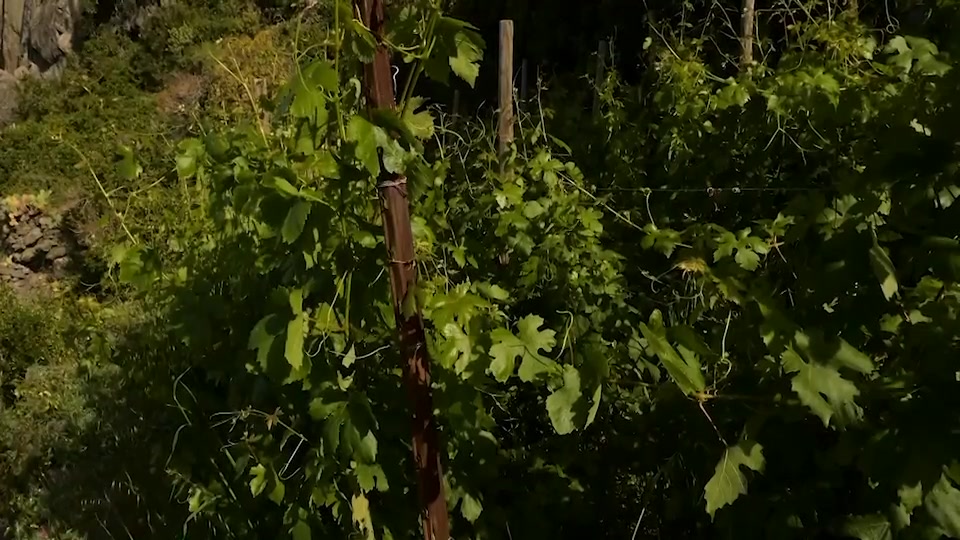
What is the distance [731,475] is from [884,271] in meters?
0.36

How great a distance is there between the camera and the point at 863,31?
8.58 feet

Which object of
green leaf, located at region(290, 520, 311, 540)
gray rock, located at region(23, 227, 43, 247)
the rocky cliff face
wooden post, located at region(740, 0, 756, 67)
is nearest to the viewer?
green leaf, located at region(290, 520, 311, 540)

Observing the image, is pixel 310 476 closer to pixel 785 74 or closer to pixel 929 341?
pixel 929 341

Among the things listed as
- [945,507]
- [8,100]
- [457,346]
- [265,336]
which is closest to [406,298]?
[457,346]

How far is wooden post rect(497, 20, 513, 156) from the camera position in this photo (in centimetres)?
282

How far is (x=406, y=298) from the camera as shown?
51.1 inches

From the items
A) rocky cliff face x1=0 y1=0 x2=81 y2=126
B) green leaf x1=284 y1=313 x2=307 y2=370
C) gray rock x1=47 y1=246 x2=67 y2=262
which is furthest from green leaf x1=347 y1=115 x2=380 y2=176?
rocky cliff face x1=0 y1=0 x2=81 y2=126

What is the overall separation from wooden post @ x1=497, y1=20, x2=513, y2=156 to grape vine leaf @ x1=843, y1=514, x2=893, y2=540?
1672 millimetres

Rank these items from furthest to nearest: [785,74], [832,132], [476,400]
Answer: [785,74] → [832,132] → [476,400]

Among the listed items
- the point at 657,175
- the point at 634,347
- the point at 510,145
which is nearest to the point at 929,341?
the point at 634,347

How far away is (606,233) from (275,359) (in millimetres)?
1058

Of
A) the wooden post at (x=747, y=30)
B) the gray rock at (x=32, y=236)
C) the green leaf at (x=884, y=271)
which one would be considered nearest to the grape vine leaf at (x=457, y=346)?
the green leaf at (x=884, y=271)

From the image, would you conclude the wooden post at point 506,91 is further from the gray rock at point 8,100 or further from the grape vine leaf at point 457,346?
the gray rock at point 8,100

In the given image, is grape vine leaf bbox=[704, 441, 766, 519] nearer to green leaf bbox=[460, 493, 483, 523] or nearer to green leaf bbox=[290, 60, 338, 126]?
green leaf bbox=[460, 493, 483, 523]
